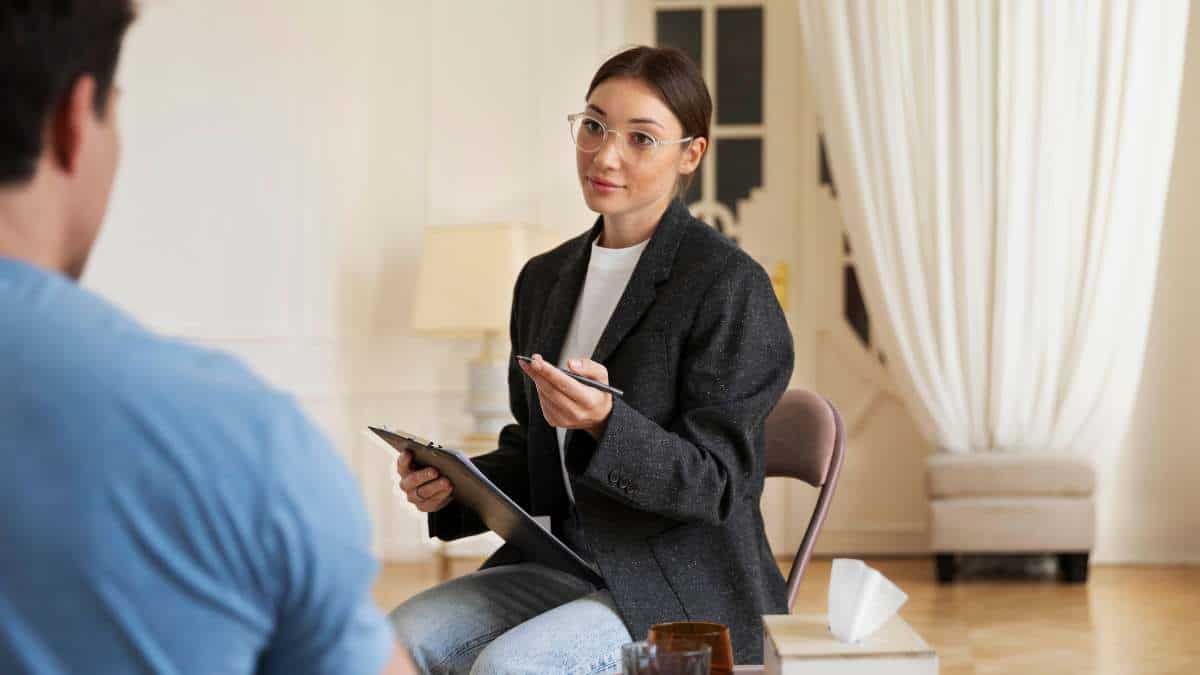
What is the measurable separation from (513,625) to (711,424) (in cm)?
39

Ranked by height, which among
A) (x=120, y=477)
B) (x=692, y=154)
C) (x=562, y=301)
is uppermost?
(x=692, y=154)

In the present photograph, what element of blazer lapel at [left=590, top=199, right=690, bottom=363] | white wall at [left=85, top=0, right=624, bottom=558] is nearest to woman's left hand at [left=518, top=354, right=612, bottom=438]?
blazer lapel at [left=590, top=199, right=690, bottom=363]

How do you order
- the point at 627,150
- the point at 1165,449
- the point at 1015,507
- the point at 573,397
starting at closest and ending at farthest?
the point at 573,397 < the point at 627,150 < the point at 1015,507 < the point at 1165,449

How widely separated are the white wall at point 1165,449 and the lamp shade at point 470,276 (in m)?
2.44

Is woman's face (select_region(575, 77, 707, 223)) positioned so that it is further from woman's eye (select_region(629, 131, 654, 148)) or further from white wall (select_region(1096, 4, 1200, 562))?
white wall (select_region(1096, 4, 1200, 562))

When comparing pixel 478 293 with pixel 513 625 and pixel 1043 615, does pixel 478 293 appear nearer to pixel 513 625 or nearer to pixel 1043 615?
pixel 1043 615

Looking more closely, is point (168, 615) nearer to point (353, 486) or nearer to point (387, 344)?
point (353, 486)

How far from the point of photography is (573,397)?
1.75 meters

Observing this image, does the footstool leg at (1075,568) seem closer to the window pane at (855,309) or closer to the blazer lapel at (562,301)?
the window pane at (855,309)

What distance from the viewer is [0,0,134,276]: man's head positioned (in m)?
0.73

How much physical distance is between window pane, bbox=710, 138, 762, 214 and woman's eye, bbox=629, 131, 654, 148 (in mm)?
3686

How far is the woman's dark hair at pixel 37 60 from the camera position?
725 mm

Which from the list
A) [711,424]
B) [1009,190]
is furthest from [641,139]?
[1009,190]

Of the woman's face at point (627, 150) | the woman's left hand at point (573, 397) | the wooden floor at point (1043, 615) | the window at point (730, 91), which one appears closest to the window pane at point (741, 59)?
the window at point (730, 91)
